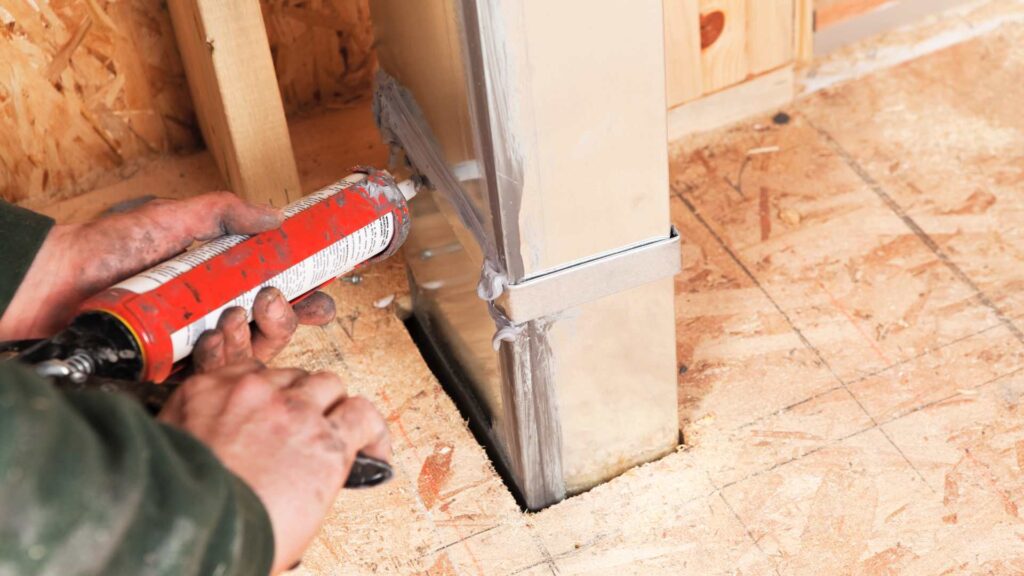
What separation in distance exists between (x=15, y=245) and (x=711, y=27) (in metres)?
1.53

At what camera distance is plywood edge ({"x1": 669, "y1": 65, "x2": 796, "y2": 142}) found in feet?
8.63

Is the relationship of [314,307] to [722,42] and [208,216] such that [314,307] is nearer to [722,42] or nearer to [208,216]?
[208,216]

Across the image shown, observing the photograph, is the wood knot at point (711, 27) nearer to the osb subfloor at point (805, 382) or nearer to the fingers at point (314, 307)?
the osb subfloor at point (805, 382)

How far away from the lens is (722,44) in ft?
8.41

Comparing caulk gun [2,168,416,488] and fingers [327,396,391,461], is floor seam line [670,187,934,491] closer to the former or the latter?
caulk gun [2,168,416,488]

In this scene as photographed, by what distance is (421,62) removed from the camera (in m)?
1.75

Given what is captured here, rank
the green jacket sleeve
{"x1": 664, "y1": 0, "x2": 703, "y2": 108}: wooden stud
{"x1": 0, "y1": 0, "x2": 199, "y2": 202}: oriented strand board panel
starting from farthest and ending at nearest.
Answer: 1. {"x1": 664, "y1": 0, "x2": 703, "y2": 108}: wooden stud
2. {"x1": 0, "y1": 0, "x2": 199, "y2": 202}: oriented strand board panel
3. the green jacket sleeve

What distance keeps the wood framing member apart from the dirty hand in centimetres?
53

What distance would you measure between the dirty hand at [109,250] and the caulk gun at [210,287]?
4 cm

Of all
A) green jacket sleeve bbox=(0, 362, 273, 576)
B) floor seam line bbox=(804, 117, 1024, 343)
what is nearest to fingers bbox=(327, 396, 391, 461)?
green jacket sleeve bbox=(0, 362, 273, 576)

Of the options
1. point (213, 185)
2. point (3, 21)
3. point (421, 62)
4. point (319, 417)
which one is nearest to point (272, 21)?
point (213, 185)

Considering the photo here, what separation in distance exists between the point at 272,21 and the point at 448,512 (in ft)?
3.88

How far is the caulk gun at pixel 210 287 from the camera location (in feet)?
4.41

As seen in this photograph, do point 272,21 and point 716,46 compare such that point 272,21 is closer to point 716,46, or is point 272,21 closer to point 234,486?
point 716,46
